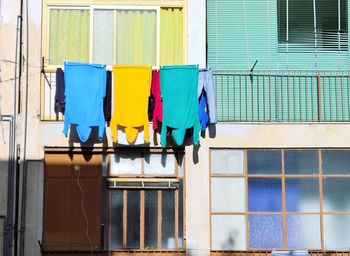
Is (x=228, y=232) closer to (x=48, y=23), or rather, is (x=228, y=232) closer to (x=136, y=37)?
(x=136, y=37)

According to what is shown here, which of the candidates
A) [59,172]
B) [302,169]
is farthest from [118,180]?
[302,169]

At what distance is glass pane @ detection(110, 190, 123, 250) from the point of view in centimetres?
1469

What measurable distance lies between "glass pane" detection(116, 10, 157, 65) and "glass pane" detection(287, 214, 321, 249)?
170 inches

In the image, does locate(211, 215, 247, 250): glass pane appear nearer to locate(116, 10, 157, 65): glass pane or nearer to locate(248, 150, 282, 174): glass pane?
locate(248, 150, 282, 174): glass pane

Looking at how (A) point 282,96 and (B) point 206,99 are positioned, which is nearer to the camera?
(B) point 206,99

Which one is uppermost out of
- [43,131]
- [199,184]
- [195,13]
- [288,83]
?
[195,13]

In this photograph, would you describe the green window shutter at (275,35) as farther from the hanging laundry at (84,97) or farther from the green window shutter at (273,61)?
the hanging laundry at (84,97)

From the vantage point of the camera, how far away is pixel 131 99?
14.6 m

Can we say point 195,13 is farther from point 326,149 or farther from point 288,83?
point 326,149

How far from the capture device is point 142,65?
586 inches

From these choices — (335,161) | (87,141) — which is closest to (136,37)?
(87,141)

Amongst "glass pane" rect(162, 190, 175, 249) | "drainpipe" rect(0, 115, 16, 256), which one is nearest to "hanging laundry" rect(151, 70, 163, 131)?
"glass pane" rect(162, 190, 175, 249)

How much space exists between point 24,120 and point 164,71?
298 centimetres

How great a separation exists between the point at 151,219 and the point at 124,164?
123 cm
